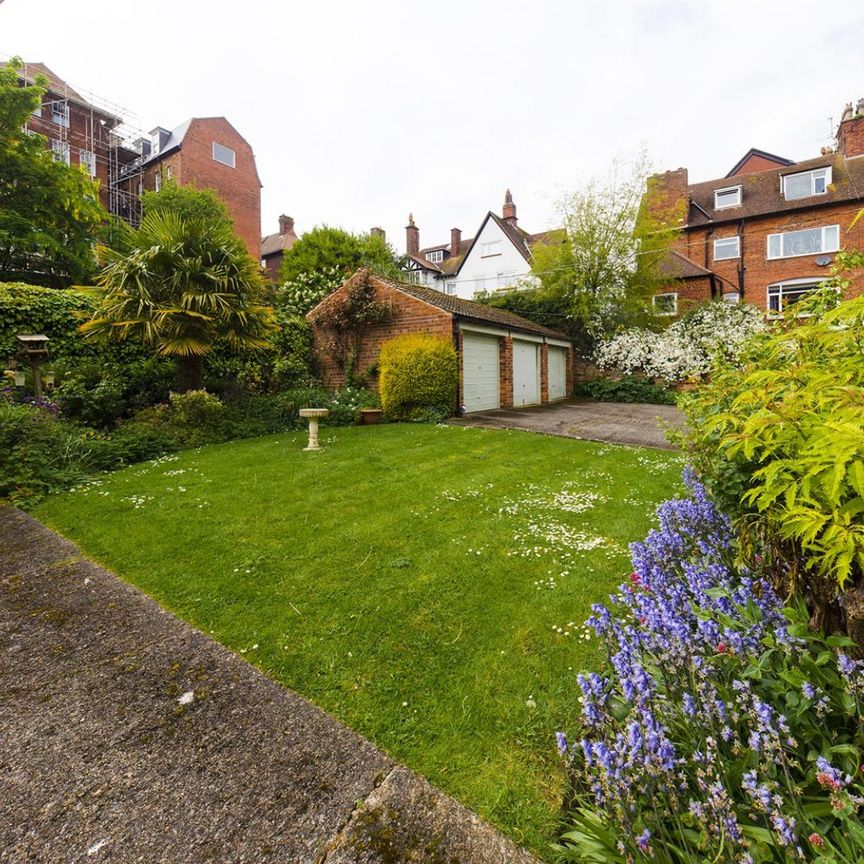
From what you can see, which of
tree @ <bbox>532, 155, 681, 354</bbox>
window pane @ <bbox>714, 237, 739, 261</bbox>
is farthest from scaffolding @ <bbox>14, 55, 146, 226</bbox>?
window pane @ <bbox>714, 237, 739, 261</bbox>

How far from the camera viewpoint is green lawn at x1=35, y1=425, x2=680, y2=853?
1.73 meters

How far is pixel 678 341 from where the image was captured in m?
16.7

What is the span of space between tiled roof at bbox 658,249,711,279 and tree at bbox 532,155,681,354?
167 cm

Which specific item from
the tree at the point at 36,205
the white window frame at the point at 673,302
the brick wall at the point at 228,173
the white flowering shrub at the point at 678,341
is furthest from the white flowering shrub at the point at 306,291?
the white window frame at the point at 673,302

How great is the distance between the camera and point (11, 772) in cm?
151

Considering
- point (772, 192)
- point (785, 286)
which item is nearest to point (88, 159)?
point (772, 192)

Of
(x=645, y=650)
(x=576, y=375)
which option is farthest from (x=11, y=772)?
(x=576, y=375)

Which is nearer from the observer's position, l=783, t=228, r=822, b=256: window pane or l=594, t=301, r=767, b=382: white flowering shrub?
l=594, t=301, r=767, b=382: white flowering shrub

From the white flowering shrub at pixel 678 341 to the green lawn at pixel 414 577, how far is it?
12096 mm

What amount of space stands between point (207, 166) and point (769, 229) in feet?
101

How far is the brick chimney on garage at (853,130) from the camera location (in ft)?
64.8

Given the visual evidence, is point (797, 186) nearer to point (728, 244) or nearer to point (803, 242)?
point (803, 242)

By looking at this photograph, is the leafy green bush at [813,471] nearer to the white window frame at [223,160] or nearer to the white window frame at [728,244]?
the white window frame at [728,244]

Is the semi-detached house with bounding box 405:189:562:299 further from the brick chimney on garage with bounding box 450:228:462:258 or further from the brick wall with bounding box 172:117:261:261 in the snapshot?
the brick wall with bounding box 172:117:261:261
